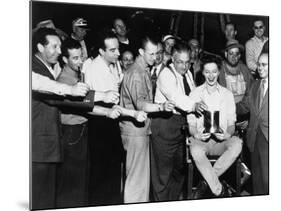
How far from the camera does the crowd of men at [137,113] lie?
4.25 metres

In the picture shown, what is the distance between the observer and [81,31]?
4.32 meters

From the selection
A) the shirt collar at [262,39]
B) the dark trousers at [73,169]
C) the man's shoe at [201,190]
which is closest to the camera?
the dark trousers at [73,169]

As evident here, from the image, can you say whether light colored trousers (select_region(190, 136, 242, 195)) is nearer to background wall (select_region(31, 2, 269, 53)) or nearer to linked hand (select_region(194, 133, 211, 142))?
linked hand (select_region(194, 133, 211, 142))

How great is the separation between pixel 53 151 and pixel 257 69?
78.3 inches

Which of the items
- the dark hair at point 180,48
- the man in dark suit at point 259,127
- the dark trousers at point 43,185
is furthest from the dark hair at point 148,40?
the dark trousers at point 43,185

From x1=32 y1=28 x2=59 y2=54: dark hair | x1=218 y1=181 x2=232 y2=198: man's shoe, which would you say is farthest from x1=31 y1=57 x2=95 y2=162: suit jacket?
x1=218 y1=181 x2=232 y2=198: man's shoe

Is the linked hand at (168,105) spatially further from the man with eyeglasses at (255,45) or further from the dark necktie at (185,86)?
the man with eyeglasses at (255,45)

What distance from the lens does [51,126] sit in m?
4.23

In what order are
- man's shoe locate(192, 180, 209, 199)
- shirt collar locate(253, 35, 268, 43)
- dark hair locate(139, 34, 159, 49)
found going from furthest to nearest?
1. shirt collar locate(253, 35, 268, 43)
2. man's shoe locate(192, 180, 209, 199)
3. dark hair locate(139, 34, 159, 49)

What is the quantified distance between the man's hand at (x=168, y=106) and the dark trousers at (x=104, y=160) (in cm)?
43

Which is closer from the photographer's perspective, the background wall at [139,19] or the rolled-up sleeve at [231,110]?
the background wall at [139,19]

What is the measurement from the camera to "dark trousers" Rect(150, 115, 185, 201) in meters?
4.54

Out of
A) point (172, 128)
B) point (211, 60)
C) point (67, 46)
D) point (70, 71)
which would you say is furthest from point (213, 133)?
point (67, 46)

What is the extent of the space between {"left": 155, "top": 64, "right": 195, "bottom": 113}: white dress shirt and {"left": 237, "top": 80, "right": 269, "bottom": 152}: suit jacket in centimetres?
52
